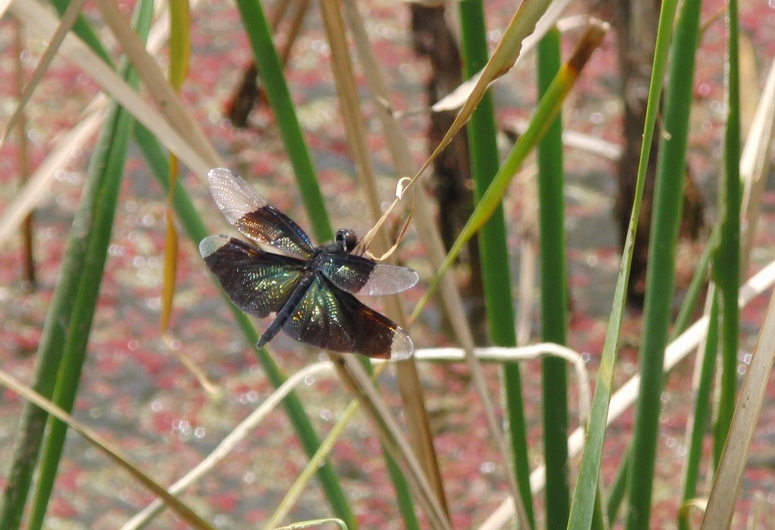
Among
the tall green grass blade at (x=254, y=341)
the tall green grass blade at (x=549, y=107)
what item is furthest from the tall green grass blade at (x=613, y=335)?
the tall green grass blade at (x=254, y=341)

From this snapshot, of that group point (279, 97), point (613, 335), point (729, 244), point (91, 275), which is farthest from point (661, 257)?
point (91, 275)

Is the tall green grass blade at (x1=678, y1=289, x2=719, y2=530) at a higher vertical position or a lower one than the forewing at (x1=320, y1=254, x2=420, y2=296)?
lower

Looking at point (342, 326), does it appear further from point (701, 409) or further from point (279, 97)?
point (701, 409)

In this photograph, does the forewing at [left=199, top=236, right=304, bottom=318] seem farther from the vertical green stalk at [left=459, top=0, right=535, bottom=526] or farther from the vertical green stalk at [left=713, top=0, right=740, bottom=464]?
the vertical green stalk at [left=713, top=0, right=740, bottom=464]

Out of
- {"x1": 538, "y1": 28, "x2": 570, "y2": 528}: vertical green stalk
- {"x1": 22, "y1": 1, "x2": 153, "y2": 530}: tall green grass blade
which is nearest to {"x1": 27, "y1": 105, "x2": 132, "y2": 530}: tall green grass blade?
{"x1": 22, "y1": 1, "x2": 153, "y2": 530}: tall green grass blade

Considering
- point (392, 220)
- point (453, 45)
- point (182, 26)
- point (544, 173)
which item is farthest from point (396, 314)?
point (453, 45)
